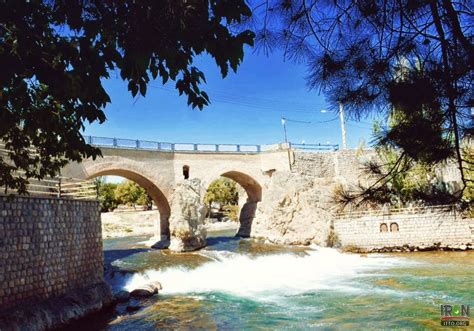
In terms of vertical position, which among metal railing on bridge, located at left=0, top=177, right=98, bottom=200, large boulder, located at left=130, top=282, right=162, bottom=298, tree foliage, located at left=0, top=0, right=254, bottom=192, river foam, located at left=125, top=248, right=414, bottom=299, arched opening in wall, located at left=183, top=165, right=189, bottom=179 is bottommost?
river foam, located at left=125, top=248, right=414, bottom=299

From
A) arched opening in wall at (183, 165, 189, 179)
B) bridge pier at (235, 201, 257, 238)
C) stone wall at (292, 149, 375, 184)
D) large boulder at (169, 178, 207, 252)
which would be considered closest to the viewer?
large boulder at (169, 178, 207, 252)

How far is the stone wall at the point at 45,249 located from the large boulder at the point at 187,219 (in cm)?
878

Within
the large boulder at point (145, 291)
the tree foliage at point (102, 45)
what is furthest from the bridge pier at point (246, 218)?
the tree foliage at point (102, 45)

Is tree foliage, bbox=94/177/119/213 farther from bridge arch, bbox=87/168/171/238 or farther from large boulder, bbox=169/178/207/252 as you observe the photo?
large boulder, bbox=169/178/207/252

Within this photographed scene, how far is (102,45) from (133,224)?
1473 inches

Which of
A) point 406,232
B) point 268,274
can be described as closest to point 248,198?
point 406,232

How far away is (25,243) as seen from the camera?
7.82 meters

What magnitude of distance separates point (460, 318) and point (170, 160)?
1859 centimetres

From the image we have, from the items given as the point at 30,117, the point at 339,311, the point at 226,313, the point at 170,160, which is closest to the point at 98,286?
the point at 226,313

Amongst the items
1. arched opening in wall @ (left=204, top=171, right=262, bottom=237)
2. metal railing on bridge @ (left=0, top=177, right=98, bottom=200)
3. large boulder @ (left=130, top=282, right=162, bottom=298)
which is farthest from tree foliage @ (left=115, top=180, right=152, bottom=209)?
large boulder @ (left=130, top=282, right=162, bottom=298)

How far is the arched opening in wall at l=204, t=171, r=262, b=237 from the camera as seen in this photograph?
28297mm

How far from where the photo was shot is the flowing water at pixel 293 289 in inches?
330

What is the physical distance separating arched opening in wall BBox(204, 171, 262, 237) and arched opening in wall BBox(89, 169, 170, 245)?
518 cm

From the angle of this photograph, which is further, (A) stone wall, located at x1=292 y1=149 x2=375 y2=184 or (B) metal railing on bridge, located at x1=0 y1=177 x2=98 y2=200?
(A) stone wall, located at x1=292 y1=149 x2=375 y2=184
